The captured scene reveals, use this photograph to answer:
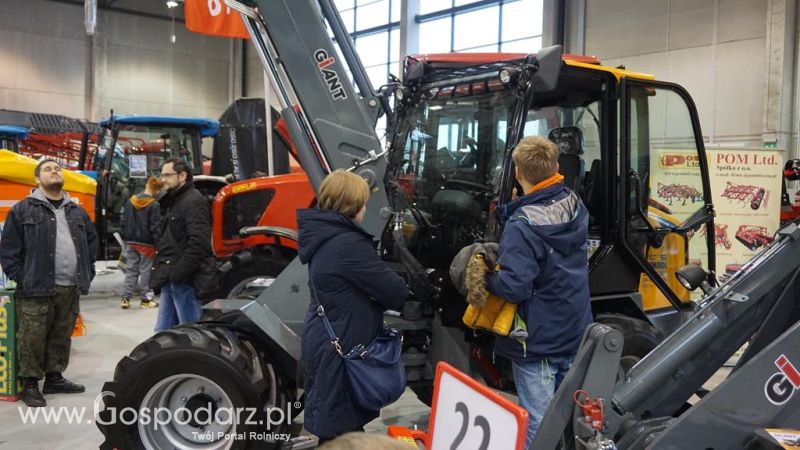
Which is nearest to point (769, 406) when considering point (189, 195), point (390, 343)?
point (390, 343)

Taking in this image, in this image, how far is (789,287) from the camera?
2.77 meters

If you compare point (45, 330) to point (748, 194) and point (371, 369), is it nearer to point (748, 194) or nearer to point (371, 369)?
point (371, 369)

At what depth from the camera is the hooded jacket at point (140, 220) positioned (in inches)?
331

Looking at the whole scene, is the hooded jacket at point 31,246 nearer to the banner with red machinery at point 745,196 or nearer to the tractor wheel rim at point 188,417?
the tractor wheel rim at point 188,417

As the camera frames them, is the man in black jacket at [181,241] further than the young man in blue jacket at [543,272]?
Yes

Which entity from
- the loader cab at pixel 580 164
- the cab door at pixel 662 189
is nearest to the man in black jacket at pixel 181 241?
the loader cab at pixel 580 164

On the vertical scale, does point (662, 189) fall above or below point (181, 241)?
above

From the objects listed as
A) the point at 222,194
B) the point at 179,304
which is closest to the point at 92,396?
the point at 179,304

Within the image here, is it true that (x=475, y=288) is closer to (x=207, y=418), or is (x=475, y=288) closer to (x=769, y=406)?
(x=769, y=406)

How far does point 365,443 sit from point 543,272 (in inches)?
73.7

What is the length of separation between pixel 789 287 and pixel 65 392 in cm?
479

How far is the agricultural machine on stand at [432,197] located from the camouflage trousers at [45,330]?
1.85 m

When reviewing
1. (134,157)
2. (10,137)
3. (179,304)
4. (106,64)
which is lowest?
(179,304)

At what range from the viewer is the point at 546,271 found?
2859 mm
